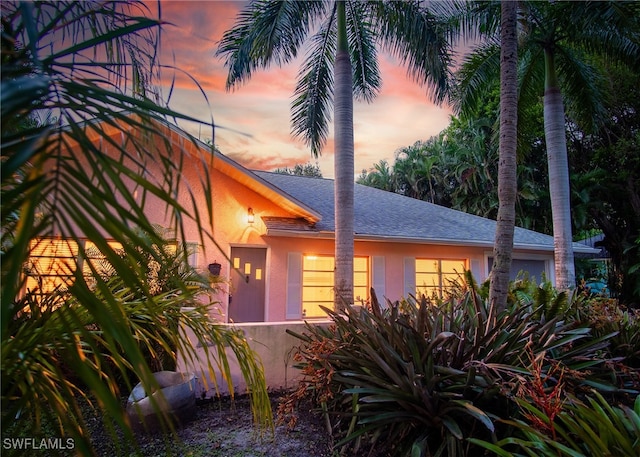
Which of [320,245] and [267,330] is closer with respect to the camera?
[267,330]

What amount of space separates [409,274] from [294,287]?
3524 millimetres

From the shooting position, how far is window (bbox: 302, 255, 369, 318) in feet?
34.6

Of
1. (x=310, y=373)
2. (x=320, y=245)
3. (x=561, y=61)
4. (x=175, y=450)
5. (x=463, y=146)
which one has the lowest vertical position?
(x=175, y=450)

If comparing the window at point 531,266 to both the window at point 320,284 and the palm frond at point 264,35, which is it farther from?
the palm frond at point 264,35

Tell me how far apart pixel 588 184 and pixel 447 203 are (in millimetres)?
13608

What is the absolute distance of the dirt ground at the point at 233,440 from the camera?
13.1ft

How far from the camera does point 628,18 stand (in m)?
8.43

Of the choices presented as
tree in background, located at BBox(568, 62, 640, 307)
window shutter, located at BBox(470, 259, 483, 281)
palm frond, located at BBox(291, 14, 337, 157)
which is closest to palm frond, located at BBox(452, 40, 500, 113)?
palm frond, located at BBox(291, 14, 337, 157)

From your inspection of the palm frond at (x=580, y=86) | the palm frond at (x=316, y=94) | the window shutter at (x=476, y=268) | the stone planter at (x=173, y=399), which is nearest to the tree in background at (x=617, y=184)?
the palm frond at (x=580, y=86)

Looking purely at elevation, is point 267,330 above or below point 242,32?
below

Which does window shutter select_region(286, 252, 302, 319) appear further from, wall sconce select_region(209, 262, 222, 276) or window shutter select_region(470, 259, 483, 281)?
window shutter select_region(470, 259, 483, 281)

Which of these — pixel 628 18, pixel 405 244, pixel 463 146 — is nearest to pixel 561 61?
pixel 628 18

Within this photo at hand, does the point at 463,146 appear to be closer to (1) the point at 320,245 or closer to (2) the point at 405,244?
(2) the point at 405,244

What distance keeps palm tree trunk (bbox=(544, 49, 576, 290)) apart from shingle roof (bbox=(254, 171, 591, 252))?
2.26 m
